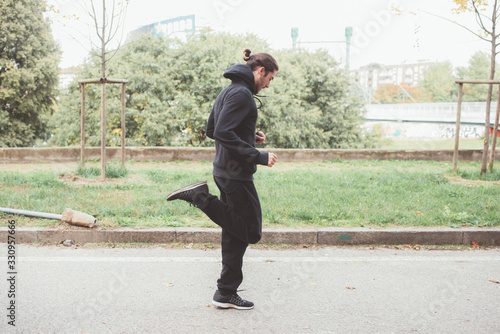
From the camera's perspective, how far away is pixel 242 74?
326 centimetres

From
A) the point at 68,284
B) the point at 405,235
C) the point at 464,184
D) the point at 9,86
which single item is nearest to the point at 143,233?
the point at 68,284

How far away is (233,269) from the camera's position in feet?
11.2

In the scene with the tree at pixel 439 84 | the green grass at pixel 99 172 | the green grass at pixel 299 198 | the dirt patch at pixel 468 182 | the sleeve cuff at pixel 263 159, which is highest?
the tree at pixel 439 84

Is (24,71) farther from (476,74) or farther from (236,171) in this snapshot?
(476,74)

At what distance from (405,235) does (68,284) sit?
3719mm

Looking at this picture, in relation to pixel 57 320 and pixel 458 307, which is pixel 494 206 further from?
pixel 57 320

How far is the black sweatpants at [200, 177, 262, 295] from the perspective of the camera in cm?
332

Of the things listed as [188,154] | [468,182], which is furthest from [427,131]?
[468,182]

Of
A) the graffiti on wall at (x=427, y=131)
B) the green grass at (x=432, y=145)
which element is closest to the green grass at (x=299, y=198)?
the green grass at (x=432, y=145)

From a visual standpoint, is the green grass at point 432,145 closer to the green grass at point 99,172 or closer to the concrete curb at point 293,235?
the green grass at point 99,172

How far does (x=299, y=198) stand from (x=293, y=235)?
172cm

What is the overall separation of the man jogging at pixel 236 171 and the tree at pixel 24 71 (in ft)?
80.3

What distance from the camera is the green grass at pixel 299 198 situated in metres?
5.70

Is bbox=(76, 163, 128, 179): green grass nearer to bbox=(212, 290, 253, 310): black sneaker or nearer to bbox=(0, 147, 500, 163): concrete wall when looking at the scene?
bbox=(0, 147, 500, 163): concrete wall
